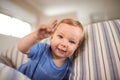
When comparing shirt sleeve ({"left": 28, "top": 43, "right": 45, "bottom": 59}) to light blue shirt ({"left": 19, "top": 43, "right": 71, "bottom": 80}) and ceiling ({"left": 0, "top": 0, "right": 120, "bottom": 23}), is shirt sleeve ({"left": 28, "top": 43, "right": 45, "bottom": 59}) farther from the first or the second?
ceiling ({"left": 0, "top": 0, "right": 120, "bottom": 23})

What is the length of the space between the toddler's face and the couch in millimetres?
37

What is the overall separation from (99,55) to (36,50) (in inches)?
10.1

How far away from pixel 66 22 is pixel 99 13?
20 cm

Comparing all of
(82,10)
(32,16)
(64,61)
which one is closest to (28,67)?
(64,61)

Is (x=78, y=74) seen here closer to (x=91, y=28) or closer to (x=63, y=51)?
(x=63, y=51)

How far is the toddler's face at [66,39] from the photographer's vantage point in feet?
1.74

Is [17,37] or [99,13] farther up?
[99,13]

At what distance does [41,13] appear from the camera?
729mm

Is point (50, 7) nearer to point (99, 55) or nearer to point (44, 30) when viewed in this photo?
point (44, 30)

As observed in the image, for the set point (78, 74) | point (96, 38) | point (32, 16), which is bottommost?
point (78, 74)

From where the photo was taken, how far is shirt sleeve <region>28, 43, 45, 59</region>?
1.92ft

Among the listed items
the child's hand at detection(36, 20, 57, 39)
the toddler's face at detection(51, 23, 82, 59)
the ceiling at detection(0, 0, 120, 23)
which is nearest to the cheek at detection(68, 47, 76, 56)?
the toddler's face at detection(51, 23, 82, 59)

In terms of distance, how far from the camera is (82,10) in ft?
2.29

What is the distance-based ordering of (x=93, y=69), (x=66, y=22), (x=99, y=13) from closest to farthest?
1. (x=93, y=69)
2. (x=66, y=22)
3. (x=99, y=13)
